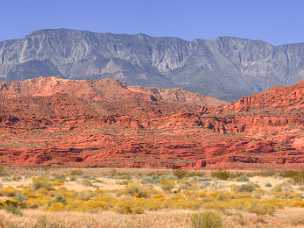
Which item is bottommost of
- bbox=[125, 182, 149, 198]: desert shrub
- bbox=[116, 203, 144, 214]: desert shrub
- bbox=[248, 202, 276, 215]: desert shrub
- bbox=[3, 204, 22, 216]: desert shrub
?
bbox=[125, 182, 149, 198]: desert shrub

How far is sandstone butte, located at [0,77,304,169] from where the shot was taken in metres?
78.8

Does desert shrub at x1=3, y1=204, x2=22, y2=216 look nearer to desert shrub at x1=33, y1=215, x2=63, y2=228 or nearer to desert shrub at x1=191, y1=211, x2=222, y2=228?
desert shrub at x1=33, y1=215, x2=63, y2=228

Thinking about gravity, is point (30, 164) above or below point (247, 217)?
below

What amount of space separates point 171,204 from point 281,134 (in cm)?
6481

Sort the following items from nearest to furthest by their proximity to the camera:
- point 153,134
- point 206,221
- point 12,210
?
point 206,221
point 12,210
point 153,134

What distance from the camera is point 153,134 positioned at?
90312 mm

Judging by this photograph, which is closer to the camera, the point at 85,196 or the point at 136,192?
the point at 85,196

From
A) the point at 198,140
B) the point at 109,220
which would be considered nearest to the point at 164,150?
the point at 198,140

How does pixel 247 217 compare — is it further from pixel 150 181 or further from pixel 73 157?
pixel 73 157

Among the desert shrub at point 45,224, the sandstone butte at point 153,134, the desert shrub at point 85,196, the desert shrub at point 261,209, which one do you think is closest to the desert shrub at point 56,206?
the desert shrub at point 85,196

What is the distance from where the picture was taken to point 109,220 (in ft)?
64.1

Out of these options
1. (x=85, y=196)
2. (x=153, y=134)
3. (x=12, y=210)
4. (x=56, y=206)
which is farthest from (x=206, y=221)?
(x=153, y=134)

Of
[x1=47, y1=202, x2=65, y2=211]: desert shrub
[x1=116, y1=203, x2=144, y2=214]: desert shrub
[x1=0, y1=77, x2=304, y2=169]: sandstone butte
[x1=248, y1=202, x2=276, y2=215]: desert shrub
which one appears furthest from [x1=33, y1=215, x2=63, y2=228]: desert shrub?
→ [x1=0, y1=77, x2=304, y2=169]: sandstone butte

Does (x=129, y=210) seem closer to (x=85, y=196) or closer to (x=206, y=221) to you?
(x=206, y=221)
